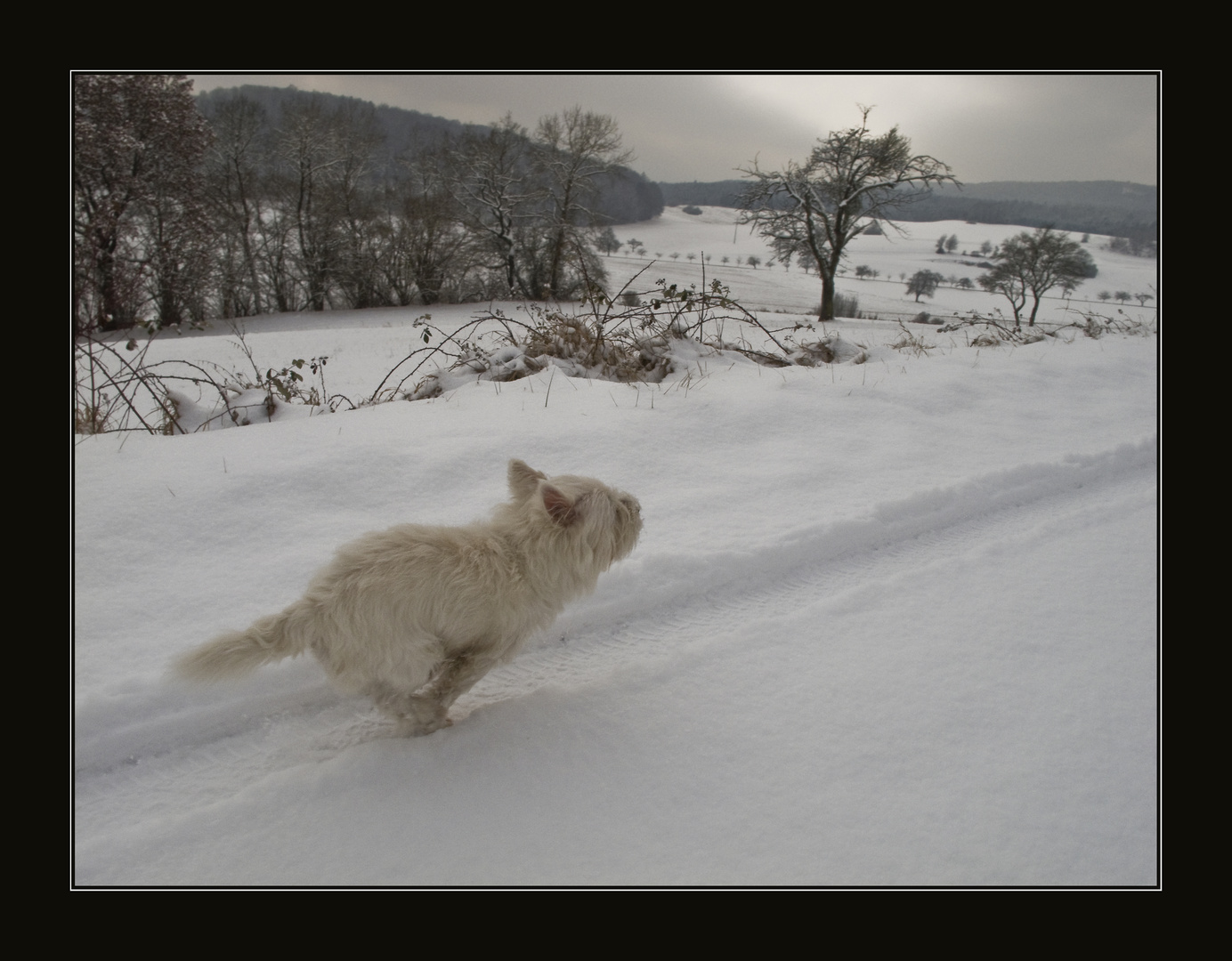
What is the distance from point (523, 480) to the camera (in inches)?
103

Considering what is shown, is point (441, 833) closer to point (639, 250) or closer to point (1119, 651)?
point (1119, 651)

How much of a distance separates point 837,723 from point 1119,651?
1.53 metres

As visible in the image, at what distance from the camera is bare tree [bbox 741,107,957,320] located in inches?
843

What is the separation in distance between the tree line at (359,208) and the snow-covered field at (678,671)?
1503 cm

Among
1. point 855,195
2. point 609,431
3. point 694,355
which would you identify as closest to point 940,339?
point 694,355

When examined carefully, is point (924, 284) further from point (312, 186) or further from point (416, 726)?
point (312, 186)

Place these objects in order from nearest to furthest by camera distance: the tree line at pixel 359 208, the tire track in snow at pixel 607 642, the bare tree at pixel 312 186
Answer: the tire track in snow at pixel 607 642, the tree line at pixel 359 208, the bare tree at pixel 312 186

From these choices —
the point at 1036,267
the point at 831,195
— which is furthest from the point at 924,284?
the point at 831,195

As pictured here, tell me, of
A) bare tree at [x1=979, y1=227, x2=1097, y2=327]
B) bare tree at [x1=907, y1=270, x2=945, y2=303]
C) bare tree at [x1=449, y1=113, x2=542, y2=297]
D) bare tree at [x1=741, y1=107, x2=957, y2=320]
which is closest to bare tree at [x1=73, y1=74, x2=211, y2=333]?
bare tree at [x1=449, y1=113, x2=542, y2=297]

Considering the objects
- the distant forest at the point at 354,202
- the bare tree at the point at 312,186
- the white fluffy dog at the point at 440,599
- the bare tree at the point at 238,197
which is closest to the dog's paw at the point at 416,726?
the white fluffy dog at the point at 440,599

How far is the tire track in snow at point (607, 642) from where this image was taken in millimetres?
2262

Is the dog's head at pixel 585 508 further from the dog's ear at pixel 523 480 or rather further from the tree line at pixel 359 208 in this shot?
the tree line at pixel 359 208

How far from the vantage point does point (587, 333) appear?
7094 millimetres

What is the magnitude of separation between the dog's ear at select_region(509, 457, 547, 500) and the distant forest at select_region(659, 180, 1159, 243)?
14.0ft
